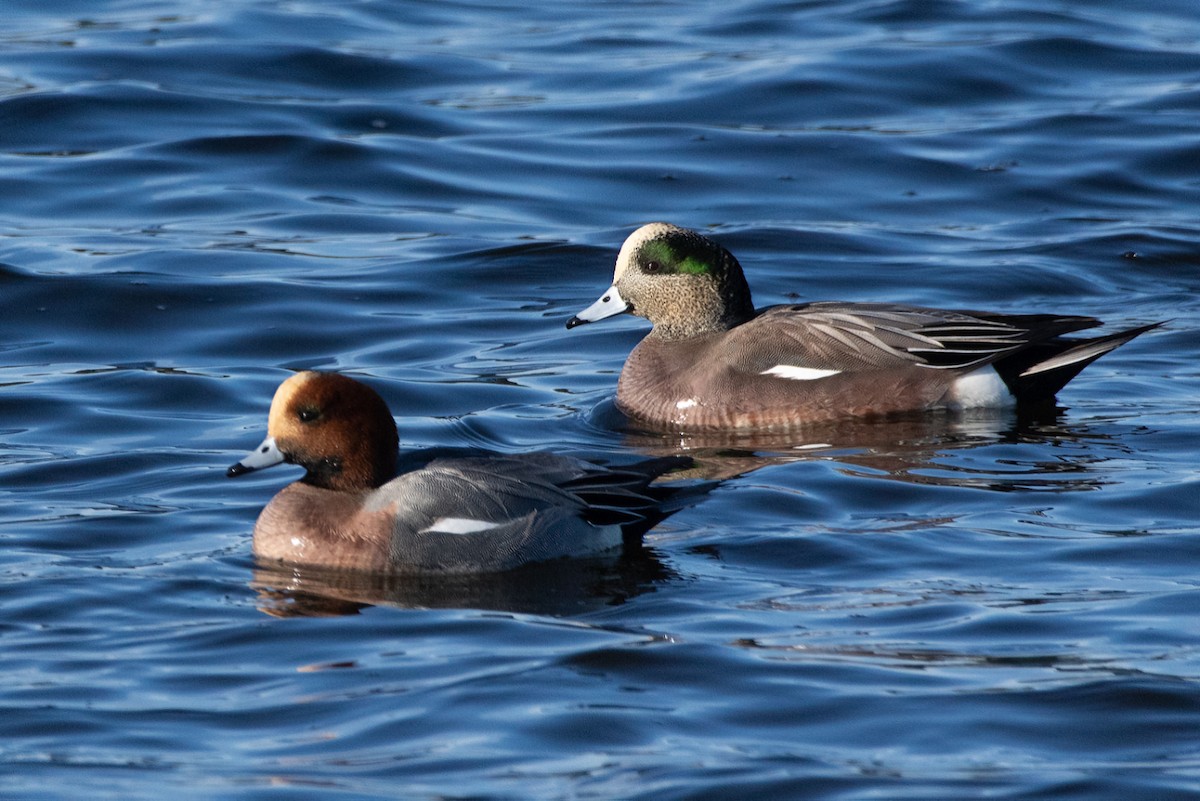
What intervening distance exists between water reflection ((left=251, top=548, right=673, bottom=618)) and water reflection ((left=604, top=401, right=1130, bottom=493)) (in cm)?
137

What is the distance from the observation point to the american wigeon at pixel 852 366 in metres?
8.88

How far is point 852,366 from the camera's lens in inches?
352

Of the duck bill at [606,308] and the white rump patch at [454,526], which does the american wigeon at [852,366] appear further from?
the white rump patch at [454,526]

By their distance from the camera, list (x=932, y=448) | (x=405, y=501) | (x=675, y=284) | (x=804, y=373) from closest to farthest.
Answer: (x=405, y=501) → (x=932, y=448) → (x=804, y=373) → (x=675, y=284)

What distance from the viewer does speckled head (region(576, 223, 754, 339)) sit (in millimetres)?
9383

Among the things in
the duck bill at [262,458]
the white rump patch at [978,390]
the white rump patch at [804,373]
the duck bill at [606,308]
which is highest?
the duck bill at [606,308]

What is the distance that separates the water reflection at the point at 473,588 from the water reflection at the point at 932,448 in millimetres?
1371

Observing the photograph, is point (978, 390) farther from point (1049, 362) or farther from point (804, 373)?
point (804, 373)

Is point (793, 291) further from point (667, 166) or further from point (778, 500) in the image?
point (778, 500)

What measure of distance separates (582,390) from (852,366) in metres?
1.36

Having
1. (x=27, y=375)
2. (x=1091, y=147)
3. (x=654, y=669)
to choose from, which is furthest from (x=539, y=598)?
(x=1091, y=147)

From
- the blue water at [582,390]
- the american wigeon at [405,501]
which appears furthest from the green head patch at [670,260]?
the american wigeon at [405,501]

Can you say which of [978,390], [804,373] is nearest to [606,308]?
[804,373]

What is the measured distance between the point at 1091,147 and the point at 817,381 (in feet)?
20.5
